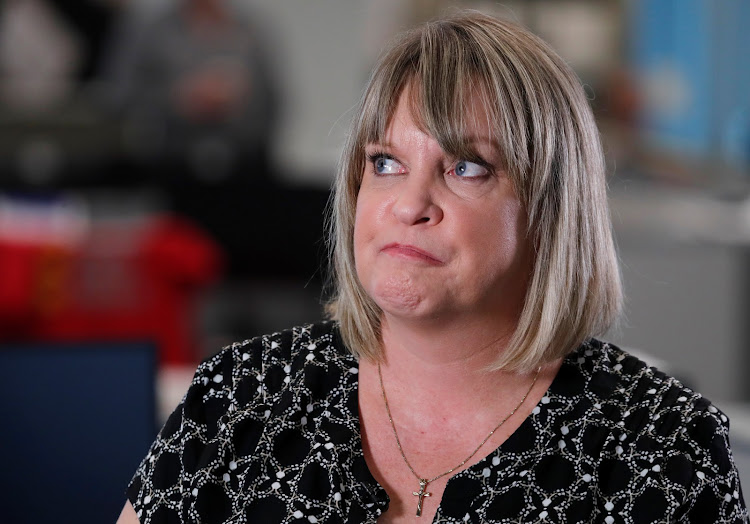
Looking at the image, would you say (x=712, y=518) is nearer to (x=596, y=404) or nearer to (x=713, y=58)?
(x=596, y=404)

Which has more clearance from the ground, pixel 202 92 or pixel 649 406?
pixel 649 406

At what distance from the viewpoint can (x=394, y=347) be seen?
1.29 metres

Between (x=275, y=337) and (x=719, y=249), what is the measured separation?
3332mm

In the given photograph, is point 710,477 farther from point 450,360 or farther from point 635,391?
point 450,360

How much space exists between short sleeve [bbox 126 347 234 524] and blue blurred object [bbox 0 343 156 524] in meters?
0.49

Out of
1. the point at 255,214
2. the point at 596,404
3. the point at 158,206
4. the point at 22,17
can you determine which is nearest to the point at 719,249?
the point at 255,214

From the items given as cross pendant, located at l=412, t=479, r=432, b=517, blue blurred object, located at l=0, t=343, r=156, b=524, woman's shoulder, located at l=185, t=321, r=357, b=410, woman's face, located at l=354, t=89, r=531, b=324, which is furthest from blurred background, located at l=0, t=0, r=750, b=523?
cross pendant, located at l=412, t=479, r=432, b=517

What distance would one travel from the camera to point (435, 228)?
45.4 inches

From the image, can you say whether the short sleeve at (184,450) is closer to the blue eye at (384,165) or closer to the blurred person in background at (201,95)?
the blue eye at (384,165)

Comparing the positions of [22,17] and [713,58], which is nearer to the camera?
[22,17]

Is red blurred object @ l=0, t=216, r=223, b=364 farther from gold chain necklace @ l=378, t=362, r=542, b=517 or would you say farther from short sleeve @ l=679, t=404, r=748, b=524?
short sleeve @ l=679, t=404, r=748, b=524

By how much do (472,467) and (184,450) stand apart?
36 centimetres

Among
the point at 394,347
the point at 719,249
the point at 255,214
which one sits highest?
the point at 394,347

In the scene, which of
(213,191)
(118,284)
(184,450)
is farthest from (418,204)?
(213,191)
